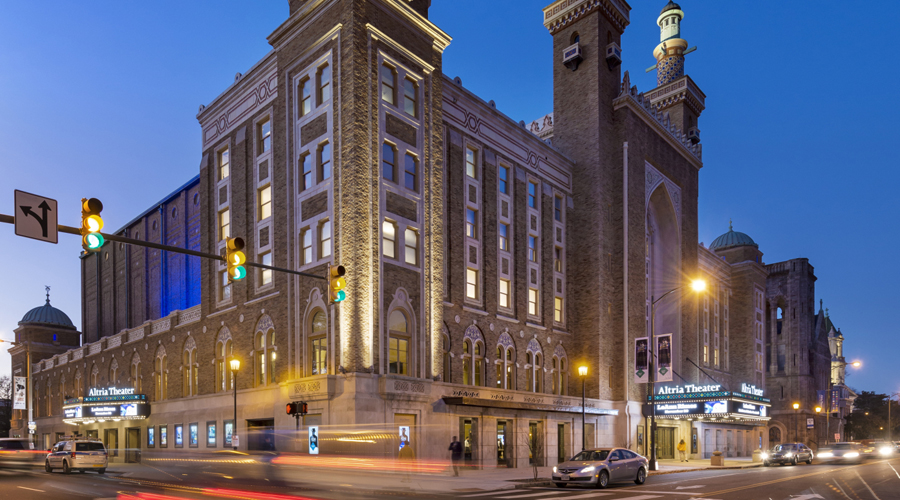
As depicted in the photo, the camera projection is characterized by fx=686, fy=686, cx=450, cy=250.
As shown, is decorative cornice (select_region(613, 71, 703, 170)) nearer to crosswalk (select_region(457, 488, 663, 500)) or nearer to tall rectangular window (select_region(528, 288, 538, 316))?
tall rectangular window (select_region(528, 288, 538, 316))

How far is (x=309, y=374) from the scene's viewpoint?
3222cm

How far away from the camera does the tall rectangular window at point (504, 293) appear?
4147 cm

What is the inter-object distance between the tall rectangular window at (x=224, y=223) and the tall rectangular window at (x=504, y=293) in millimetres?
16938

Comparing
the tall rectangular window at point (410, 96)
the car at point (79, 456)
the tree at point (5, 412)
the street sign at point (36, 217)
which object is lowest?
the tree at point (5, 412)

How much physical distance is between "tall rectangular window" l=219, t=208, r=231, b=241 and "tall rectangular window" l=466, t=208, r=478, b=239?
14641mm

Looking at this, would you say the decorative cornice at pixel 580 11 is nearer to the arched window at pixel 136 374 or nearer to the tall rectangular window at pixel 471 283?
the tall rectangular window at pixel 471 283

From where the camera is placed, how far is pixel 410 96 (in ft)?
116

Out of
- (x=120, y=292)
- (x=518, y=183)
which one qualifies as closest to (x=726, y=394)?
(x=518, y=183)

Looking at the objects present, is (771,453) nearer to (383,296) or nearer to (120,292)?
(383,296)

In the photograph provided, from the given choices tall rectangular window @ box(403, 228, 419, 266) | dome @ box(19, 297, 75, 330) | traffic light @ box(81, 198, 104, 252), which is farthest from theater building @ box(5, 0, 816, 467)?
dome @ box(19, 297, 75, 330)

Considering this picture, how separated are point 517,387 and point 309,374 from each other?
1401cm

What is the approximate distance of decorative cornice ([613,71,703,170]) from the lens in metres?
49.8

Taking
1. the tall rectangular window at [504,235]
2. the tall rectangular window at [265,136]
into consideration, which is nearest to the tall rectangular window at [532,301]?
the tall rectangular window at [504,235]

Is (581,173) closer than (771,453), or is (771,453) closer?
(771,453)
